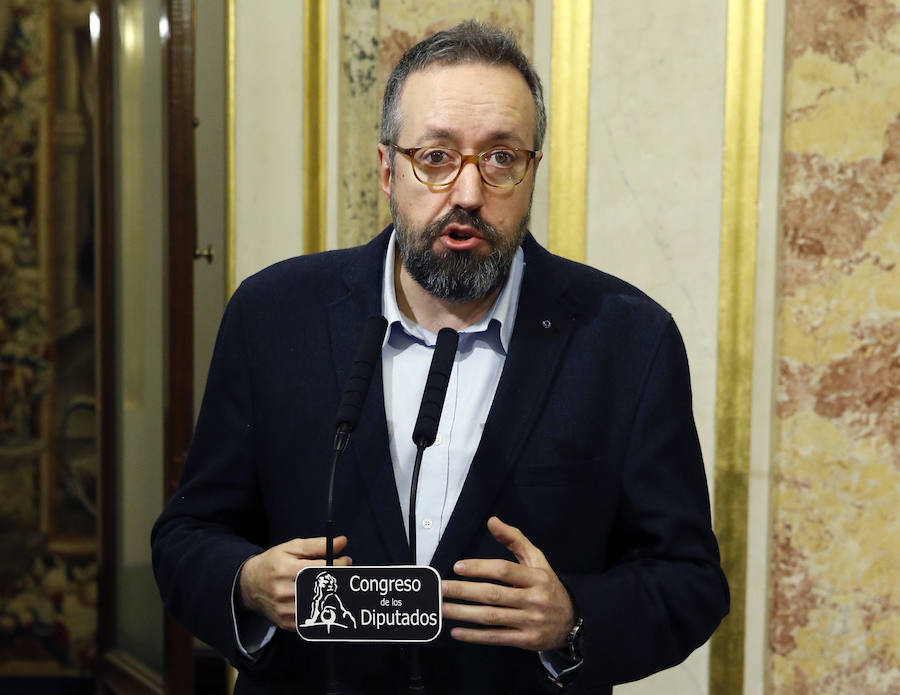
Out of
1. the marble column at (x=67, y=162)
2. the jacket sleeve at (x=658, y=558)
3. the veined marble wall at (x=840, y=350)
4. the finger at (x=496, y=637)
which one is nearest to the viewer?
the finger at (x=496, y=637)

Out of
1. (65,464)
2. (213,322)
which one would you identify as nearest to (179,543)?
(213,322)

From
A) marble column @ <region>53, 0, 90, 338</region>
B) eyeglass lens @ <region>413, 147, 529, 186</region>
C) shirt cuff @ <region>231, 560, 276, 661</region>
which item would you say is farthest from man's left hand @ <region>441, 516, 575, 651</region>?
marble column @ <region>53, 0, 90, 338</region>

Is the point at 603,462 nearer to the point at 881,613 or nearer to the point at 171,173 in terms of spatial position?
the point at 881,613

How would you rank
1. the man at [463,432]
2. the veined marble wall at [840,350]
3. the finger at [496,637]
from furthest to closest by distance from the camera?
the veined marble wall at [840,350]
the man at [463,432]
the finger at [496,637]

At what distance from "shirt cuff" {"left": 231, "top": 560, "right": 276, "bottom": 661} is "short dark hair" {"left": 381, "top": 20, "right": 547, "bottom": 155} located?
708mm

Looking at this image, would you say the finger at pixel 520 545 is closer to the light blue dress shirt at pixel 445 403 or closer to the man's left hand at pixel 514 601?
the man's left hand at pixel 514 601

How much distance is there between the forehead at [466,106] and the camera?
1636 mm

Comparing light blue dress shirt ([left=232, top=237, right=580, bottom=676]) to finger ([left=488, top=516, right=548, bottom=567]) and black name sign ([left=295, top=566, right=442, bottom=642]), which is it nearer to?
finger ([left=488, top=516, right=548, bottom=567])

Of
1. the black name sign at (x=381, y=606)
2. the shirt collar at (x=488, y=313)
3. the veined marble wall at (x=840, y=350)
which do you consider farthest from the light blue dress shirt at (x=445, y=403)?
the veined marble wall at (x=840, y=350)

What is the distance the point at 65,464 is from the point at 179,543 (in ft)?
11.3

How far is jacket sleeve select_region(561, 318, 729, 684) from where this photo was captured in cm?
147

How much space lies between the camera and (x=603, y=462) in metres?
1.66

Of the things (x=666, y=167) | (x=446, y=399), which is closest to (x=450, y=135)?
(x=446, y=399)

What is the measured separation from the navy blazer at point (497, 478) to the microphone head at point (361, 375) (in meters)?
0.28
